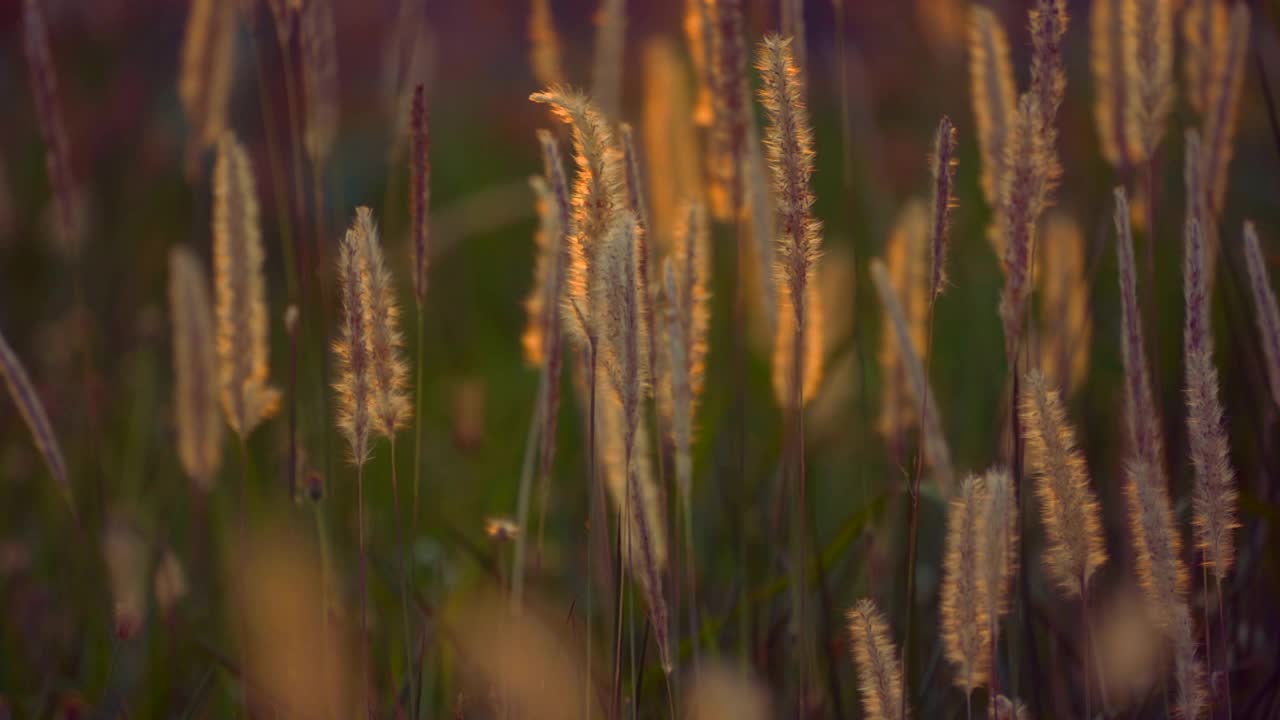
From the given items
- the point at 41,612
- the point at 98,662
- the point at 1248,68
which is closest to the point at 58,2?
the point at 41,612

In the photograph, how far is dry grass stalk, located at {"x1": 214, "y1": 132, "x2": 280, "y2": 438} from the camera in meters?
0.93

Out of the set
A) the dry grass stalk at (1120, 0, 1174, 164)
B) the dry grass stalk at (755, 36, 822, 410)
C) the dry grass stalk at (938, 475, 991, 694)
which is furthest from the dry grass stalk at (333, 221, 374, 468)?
the dry grass stalk at (1120, 0, 1174, 164)

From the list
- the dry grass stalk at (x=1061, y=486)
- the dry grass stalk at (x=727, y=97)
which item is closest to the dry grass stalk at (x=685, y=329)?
the dry grass stalk at (x=727, y=97)

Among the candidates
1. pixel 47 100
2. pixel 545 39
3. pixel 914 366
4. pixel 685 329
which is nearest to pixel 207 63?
pixel 47 100

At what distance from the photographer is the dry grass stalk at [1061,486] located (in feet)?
2.36

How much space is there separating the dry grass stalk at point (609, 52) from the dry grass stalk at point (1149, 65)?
1.39 feet

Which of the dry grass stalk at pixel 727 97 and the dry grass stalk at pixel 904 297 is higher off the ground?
the dry grass stalk at pixel 727 97

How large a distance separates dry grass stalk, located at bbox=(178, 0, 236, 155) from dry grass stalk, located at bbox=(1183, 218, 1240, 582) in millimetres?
928

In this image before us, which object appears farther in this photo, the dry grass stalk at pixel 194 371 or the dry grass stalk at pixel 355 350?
the dry grass stalk at pixel 194 371

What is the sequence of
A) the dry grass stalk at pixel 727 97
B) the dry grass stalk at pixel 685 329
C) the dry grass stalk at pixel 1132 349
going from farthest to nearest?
1. the dry grass stalk at pixel 727 97
2. the dry grass stalk at pixel 685 329
3. the dry grass stalk at pixel 1132 349

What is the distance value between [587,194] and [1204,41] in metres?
0.68

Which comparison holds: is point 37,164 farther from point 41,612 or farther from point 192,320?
point 192,320

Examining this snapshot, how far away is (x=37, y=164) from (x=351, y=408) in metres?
2.48

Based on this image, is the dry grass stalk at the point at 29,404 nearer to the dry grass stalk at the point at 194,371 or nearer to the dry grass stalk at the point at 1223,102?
the dry grass stalk at the point at 194,371
